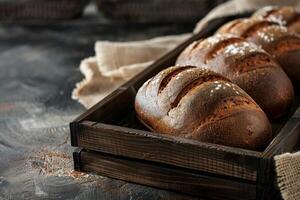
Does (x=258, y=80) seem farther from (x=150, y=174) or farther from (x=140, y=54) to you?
(x=140, y=54)

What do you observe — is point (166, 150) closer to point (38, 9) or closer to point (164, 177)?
point (164, 177)

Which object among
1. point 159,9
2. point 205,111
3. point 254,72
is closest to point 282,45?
point 254,72

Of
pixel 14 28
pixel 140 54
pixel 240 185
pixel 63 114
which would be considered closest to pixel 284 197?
pixel 240 185

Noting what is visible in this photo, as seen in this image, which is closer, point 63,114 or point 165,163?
point 165,163

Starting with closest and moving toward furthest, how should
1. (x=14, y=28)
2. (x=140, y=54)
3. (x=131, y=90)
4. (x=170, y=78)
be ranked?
(x=170, y=78) → (x=131, y=90) → (x=140, y=54) → (x=14, y=28)

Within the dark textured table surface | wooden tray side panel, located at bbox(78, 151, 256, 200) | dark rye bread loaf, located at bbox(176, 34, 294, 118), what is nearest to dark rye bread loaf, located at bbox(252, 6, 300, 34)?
dark rye bread loaf, located at bbox(176, 34, 294, 118)
